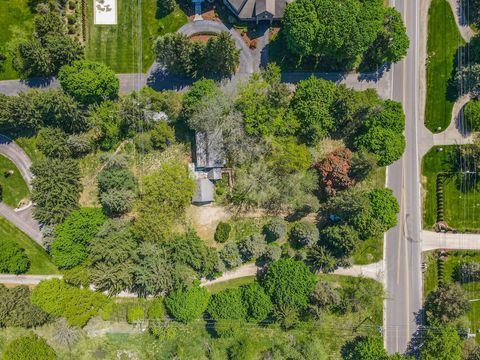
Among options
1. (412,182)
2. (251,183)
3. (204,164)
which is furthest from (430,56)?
(204,164)

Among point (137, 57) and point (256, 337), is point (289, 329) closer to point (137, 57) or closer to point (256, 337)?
point (256, 337)

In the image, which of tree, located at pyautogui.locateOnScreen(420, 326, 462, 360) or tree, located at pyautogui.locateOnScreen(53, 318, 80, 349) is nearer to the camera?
tree, located at pyautogui.locateOnScreen(420, 326, 462, 360)

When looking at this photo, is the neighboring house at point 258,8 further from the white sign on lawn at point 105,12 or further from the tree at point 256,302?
the tree at point 256,302

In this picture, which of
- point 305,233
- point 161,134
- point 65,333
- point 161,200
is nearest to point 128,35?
point 161,134

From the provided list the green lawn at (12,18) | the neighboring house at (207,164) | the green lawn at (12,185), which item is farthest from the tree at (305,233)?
the green lawn at (12,18)

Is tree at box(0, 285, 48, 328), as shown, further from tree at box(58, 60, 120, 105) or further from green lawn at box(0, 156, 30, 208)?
tree at box(58, 60, 120, 105)

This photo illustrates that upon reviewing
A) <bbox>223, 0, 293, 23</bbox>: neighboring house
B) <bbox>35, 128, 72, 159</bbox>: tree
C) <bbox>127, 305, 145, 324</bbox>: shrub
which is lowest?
<bbox>127, 305, 145, 324</bbox>: shrub

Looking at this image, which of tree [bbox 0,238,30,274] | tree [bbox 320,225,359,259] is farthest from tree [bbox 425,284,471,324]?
tree [bbox 0,238,30,274]

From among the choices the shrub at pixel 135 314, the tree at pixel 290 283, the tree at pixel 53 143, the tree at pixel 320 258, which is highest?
the tree at pixel 53 143
